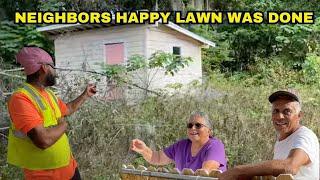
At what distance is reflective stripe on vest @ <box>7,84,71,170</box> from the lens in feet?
8.35

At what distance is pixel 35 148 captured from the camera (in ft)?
8.40

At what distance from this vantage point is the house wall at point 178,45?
12570 millimetres

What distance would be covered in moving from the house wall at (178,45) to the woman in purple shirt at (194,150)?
25.7ft

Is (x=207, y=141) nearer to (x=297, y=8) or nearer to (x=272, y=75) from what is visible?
(x=272, y=75)

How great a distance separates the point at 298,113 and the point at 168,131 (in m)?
4.23

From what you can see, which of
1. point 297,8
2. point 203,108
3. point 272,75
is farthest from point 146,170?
point 297,8

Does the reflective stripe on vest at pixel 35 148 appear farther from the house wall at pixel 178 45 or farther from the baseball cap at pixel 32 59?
the house wall at pixel 178 45

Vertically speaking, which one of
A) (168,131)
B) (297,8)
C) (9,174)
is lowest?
(9,174)

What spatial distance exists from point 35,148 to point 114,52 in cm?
1067

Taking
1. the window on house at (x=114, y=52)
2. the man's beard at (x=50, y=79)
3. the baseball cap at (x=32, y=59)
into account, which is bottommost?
the man's beard at (x=50, y=79)

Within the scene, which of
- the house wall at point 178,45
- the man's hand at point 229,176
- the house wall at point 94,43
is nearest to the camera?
the man's hand at point 229,176

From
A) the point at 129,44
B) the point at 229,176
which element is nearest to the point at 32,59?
the point at 229,176

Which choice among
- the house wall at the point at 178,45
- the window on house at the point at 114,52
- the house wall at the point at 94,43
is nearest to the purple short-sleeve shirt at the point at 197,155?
the house wall at the point at 178,45

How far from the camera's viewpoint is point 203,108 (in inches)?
280
